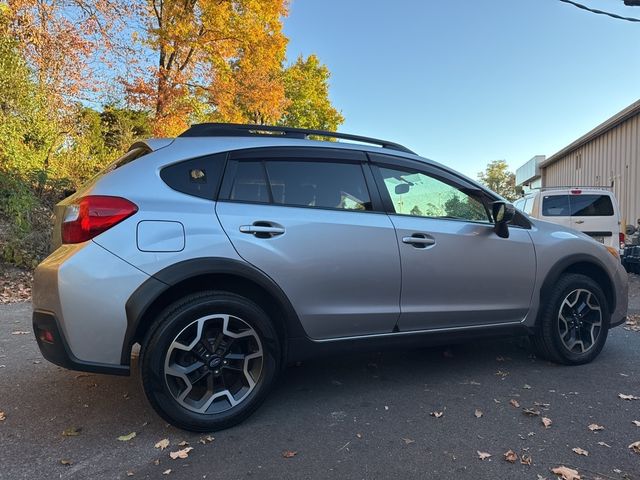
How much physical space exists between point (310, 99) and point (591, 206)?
25.5 meters

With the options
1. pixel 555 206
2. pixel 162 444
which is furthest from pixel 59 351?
pixel 555 206

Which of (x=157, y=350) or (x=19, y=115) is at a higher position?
(x=19, y=115)

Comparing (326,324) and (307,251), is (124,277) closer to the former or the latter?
(307,251)

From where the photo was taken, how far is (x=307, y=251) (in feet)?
10.3

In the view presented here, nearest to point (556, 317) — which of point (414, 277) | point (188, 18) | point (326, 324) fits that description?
point (414, 277)

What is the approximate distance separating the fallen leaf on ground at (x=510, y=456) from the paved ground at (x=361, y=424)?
27 millimetres

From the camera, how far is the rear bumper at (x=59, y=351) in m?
2.69

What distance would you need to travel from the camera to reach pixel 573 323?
13.6ft

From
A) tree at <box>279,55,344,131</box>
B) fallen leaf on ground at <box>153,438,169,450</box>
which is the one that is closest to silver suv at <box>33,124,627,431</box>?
fallen leaf on ground at <box>153,438,169,450</box>

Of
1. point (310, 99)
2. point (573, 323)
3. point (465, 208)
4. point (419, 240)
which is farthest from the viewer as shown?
point (310, 99)

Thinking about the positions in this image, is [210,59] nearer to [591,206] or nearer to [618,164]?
[591,206]

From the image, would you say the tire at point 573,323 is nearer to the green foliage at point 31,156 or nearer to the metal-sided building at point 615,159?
the green foliage at point 31,156

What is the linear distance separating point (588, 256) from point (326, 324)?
2.48 metres

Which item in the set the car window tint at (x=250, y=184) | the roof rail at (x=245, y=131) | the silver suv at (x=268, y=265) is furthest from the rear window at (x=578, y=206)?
the car window tint at (x=250, y=184)
